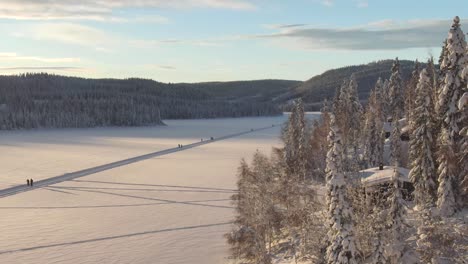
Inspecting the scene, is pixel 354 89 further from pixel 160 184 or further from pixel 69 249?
pixel 69 249

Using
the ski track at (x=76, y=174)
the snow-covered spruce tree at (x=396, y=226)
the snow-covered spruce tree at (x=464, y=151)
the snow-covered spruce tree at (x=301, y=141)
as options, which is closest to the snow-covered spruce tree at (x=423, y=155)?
the snow-covered spruce tree at (x=464, y=151)

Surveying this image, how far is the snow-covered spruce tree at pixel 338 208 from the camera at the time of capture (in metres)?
16.2

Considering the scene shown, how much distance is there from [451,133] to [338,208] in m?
15.9

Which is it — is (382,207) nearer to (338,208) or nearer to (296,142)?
(338,208)

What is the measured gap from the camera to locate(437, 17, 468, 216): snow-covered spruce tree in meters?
27.2

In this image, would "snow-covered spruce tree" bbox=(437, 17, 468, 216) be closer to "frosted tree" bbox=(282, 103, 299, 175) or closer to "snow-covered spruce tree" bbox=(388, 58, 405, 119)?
"frosted tree" bbox=(282, 103, 299, 175)

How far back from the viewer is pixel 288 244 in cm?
3027

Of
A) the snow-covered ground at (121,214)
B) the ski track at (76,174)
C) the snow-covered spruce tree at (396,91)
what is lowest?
the snow-covered ground at (121,214)

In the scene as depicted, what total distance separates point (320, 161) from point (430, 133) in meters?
35.0

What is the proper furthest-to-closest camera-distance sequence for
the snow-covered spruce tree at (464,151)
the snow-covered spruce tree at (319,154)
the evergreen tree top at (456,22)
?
the snow-covered spruce tree at (319,154), the evergreen tree top at (456,22), the snow-covered spruce tree at (464,151)

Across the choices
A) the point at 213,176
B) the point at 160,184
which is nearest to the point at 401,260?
the point at 160,184

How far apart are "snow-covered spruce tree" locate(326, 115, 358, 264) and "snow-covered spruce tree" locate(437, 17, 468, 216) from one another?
Result: 13.6 meters

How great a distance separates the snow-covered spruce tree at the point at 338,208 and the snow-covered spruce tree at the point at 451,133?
1357 cm

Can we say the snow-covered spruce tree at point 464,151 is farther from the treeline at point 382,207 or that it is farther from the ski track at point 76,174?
the ski track at point 76,174
